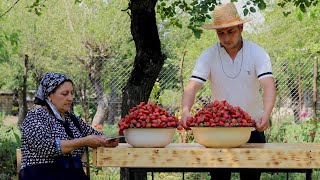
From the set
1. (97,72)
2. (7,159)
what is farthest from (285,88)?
(7,159)

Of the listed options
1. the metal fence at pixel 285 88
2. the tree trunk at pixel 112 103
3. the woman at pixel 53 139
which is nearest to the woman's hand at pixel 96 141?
the woman at pixel 53 139

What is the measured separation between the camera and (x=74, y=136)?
353 centimetres

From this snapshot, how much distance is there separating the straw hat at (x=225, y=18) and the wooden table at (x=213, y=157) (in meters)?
0.72

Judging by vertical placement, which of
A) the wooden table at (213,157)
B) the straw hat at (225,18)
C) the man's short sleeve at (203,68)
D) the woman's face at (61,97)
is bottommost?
the wooden table at (213,157)

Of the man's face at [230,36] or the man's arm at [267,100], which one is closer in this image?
the man's arm at [267,100]

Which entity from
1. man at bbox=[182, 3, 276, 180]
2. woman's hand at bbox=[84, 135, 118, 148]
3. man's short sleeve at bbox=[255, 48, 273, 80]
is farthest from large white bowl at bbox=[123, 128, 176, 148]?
man's short sleeve at bbox=[255, 48, 273, 80]

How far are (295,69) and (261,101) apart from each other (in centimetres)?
703

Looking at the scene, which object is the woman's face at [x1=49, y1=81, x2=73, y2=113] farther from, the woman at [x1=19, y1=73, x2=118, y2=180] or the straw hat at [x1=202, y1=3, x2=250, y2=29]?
the straw hat at [x1=202, y1=3, x2=250, y2=29]

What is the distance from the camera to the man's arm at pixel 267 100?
3312 mm

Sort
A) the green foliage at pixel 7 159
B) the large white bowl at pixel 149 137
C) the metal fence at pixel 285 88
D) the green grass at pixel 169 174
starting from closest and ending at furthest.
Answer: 1. the large white bowl at pixel 149 137
2. the green grass at pixel 169 174
3. the green foliage at pixel 7 159
4. the metal fence at pixel 285 88

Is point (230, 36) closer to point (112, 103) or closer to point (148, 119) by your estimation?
point (148, 119)

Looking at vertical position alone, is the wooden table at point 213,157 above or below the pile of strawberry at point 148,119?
below

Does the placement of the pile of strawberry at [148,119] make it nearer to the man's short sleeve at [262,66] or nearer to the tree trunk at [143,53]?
the man's short sleeve at [262,66]

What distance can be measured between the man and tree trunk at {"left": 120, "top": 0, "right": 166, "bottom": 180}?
5.16 feet
